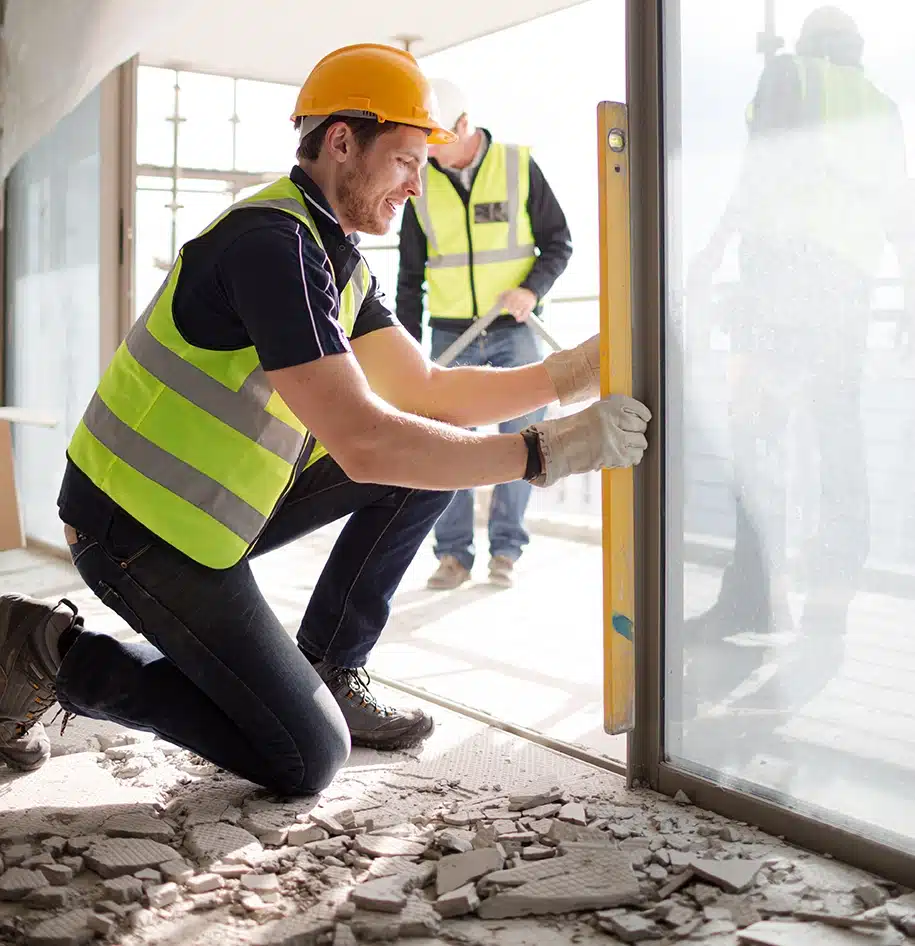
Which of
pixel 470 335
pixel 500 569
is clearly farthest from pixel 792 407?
pixel 500 569

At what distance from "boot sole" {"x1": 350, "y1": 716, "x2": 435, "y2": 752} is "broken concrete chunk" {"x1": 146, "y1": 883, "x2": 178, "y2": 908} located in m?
0.62

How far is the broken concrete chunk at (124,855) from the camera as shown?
1.55 m

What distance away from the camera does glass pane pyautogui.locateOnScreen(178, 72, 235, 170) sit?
16.5 ft

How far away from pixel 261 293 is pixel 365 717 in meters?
0.88

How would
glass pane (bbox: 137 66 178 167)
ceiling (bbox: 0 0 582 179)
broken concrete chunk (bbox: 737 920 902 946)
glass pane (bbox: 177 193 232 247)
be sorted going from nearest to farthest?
broken concrete chunk (bbox: 737 920 902 946) < ceiling (bbox: 0 0 582 179) < glass pane (bbox: 177 193 232 247) < glass pane (bbox: 137 66 178 167)

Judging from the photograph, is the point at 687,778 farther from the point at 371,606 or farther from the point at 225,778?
the point at 225,778

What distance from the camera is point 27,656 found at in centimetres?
189

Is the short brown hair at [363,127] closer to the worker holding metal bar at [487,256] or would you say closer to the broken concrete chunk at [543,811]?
the broken concrete chunk at [543,811]

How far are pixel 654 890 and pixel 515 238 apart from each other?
2652mm

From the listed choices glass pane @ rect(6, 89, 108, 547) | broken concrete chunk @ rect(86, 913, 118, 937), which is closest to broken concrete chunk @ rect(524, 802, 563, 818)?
broken concrete chunk @ rect(86, 913, 118, 937)

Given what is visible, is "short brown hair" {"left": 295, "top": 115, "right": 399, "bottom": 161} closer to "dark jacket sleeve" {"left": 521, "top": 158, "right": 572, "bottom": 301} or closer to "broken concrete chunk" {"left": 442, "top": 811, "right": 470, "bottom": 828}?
"broken concrete chunk" {"left": 442, "top": 811, "right": 470, "bottom": 828}

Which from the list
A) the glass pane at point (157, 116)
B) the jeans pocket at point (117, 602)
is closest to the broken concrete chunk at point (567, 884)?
the jeans pocket at point (117, 602)

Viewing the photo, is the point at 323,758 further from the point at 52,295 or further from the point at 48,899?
the point at 52,295

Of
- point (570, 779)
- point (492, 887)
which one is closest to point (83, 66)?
point (570, 779)
